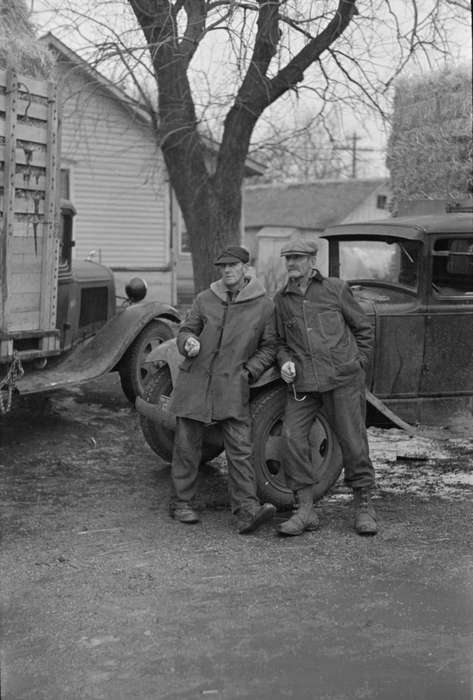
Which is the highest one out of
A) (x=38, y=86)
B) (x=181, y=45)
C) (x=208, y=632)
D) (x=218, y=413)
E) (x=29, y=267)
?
(x=181, y=45)

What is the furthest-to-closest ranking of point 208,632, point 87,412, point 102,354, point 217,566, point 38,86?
point 87,412 → point 102,354 → point 38,86 → point 217,566 → point 208,632

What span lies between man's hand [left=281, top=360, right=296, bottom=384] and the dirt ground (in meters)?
0.95

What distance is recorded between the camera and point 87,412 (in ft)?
32.7

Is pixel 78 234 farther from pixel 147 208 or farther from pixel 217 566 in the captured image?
pixel 217 566

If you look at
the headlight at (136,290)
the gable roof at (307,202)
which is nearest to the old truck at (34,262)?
the headlight at (136,290)

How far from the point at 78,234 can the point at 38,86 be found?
40.2 ft

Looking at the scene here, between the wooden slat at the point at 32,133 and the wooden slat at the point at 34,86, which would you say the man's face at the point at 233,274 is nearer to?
the wooden slat at the point at 32,133

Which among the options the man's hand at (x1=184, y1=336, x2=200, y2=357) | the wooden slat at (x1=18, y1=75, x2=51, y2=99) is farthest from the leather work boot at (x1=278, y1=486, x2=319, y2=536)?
the wooden slat at (x1=18, y1=75, x2=51, y2=99)

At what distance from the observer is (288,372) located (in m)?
5.73

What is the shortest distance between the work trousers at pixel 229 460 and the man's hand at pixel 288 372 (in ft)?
1.33

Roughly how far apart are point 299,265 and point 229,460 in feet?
4.10

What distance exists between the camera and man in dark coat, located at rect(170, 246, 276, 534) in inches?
230

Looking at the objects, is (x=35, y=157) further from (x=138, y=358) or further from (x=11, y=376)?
(x=138, y=358)

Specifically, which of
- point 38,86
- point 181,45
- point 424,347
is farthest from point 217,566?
point 181,45
